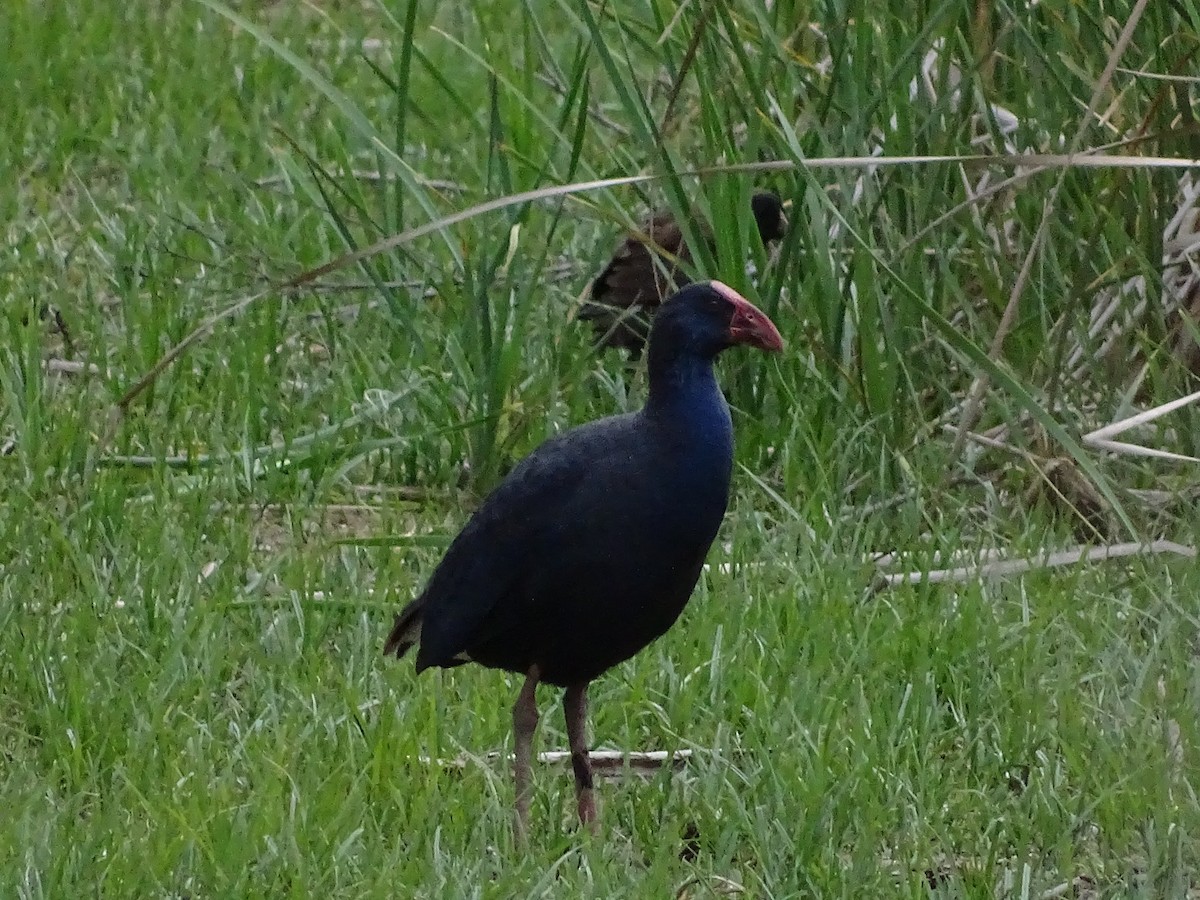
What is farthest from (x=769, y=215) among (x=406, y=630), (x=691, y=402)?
(x=691, y=402)

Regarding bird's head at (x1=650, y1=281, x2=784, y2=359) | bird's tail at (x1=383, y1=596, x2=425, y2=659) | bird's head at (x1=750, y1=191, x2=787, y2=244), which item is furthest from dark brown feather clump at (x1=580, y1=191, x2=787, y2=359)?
bird's head at (x1=650, y1=281, x2=784, y2=359)

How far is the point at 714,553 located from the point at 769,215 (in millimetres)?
1205

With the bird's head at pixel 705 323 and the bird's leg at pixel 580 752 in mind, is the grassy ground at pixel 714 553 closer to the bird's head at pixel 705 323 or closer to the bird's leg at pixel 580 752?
the bird's leg at pixel 580 752

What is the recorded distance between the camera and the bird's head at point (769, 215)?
15.5ft

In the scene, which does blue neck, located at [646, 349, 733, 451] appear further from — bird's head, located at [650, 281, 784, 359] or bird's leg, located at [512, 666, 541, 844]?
bird's leg, located at [512, 666, 541, 844]

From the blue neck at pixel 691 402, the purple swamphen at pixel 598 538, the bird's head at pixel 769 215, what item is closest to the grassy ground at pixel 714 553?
the bird's head at pixel 769 215

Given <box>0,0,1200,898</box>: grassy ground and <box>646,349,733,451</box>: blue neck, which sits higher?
<box>646,349,733,451</box>: blue neck

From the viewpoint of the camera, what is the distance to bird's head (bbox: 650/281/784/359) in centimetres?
299

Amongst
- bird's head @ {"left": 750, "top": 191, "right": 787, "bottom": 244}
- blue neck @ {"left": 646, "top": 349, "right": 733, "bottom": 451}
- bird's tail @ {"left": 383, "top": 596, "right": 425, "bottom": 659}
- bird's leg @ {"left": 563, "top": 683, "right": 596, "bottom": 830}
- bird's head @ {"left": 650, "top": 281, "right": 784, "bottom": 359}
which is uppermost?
bird's head @ {"left": 650, "top": 281, "right": 784, "bottom": 359}

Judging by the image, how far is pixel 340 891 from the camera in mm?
2729

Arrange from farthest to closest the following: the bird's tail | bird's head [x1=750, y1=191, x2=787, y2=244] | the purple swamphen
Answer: bird's head [x1=750, y1=191, x2=787, y2=244]
the bird's tail
the purple swamphen

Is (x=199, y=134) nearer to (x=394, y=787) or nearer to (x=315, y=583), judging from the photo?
(x=315, y=583)

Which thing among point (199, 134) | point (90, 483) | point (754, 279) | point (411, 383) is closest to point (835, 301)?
point (754, 279)

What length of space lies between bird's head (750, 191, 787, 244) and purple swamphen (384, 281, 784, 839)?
171 cm
